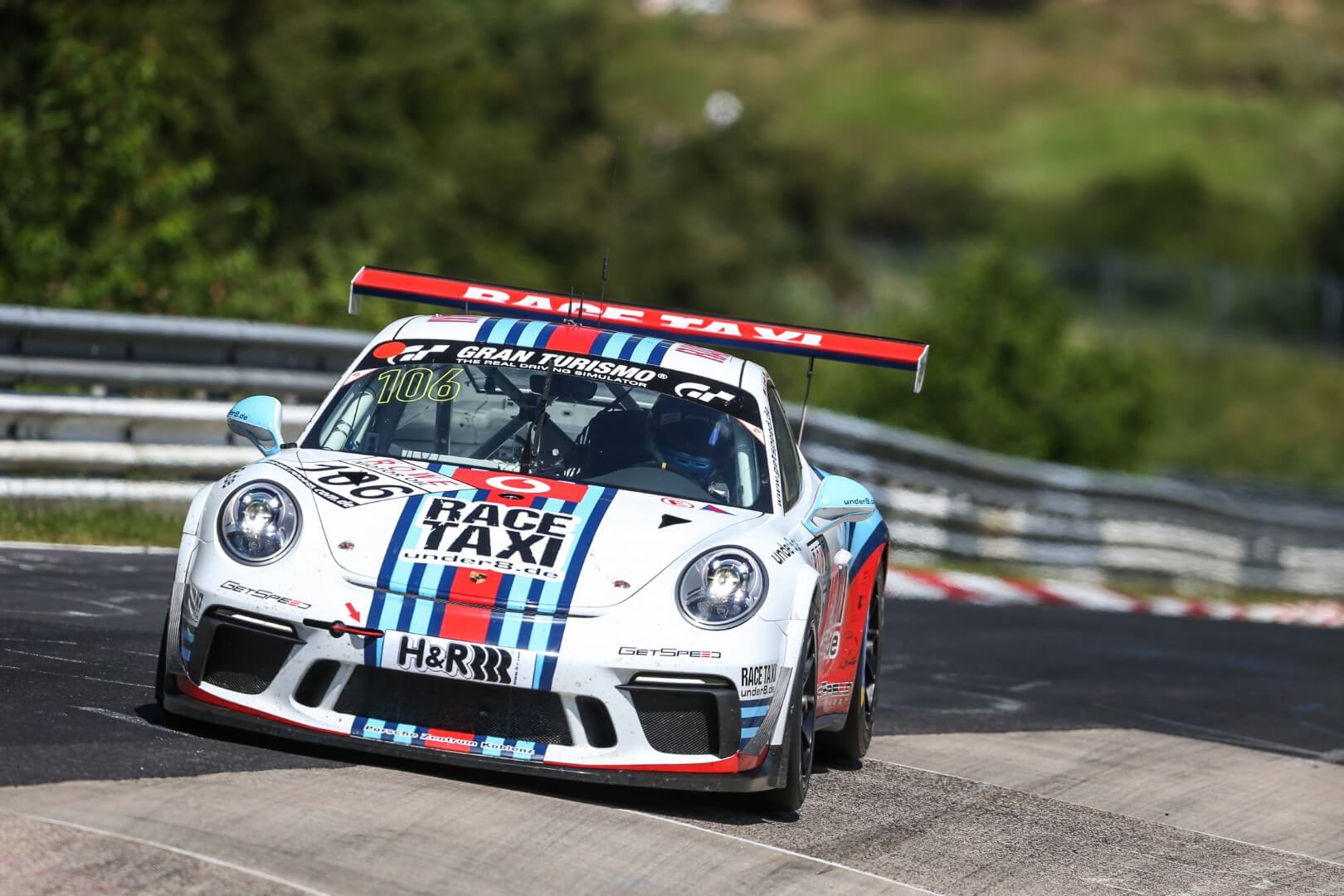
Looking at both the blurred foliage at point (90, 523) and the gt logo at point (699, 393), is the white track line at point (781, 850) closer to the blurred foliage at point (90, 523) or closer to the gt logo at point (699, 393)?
the gt logo at point (699, 393)

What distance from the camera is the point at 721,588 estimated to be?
20.9ft

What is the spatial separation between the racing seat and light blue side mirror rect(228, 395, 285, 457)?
96cm

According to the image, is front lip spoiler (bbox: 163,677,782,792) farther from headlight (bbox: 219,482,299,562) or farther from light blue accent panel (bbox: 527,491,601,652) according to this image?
headlight (bbox: 219,482,299,562)

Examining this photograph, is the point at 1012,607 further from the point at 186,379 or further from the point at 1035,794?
the point at 1035,794

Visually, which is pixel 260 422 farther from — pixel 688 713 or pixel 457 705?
pixel 688 713

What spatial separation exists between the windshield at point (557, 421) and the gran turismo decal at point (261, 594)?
92 cm

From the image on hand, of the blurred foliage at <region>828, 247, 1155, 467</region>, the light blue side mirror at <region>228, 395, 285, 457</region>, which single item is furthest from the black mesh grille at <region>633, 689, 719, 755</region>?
the blurred foliage at <region>828, 247, 1155, 467</region>

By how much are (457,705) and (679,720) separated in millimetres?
622

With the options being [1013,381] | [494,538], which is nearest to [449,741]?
[494,538]

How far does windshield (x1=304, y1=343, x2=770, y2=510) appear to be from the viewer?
279 inches

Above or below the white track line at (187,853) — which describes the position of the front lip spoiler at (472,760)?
above

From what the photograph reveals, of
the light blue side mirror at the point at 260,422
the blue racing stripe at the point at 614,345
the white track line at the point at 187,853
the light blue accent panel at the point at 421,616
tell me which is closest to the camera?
the white track line at the point at 187,853

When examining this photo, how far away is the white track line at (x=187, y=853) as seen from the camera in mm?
5039

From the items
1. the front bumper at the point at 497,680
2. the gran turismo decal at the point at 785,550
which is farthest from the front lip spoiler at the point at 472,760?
the gran turismo decal at the point at 785,550
